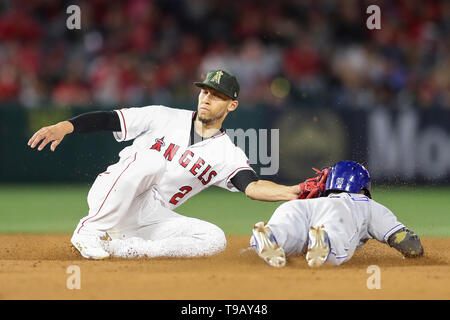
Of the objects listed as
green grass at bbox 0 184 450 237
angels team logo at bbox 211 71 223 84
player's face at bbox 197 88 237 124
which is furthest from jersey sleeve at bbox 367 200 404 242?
green grass at bbox 0 184 450 237

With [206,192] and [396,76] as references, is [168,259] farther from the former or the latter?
[396,76]

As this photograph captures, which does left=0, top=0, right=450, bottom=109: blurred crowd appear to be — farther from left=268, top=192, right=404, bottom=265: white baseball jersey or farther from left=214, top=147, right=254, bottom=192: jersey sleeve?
left=268, top=192, right=404, bottom=265: white baseball jersey

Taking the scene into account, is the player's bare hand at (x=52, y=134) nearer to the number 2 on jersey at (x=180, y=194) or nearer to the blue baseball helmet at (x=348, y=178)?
the number 2 on jersey at (x=180, y=194)

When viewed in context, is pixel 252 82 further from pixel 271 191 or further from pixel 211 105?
pixel 271 191

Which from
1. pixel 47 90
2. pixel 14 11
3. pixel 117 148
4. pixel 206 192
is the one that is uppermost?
pixel 14 11

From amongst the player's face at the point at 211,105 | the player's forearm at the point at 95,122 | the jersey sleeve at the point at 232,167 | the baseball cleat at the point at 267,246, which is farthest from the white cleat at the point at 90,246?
the player's face at the point at 211,105

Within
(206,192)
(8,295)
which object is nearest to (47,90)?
(206,192)
